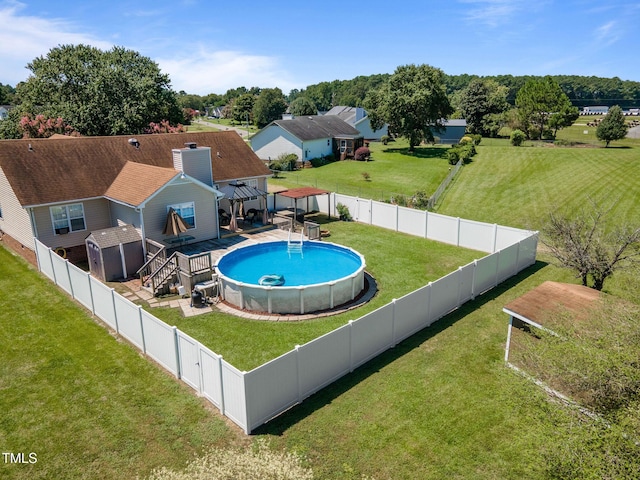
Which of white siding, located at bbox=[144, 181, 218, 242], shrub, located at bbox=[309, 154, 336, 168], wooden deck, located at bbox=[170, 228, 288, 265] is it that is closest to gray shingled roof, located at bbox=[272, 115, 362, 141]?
shrub, located at bbox=[309, 154, 336, 168]

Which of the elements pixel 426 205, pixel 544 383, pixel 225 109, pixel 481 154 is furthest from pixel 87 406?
pixel 225 109

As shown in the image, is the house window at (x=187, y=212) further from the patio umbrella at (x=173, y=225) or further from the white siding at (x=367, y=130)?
the white siding at (x=367, y=130)

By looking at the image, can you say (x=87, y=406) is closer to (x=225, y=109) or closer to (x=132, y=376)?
(x=132, y=376)

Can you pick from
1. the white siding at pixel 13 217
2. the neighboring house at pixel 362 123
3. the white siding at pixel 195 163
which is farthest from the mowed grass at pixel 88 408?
the neighboring house at pixel 362 123

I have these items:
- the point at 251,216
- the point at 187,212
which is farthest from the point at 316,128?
the point at 187,212

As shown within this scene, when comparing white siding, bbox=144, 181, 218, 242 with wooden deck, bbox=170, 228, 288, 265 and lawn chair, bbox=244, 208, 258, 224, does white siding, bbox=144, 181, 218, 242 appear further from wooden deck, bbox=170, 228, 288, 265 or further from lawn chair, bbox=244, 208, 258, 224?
lawn chair, bbox=244, 208, 258, 224
